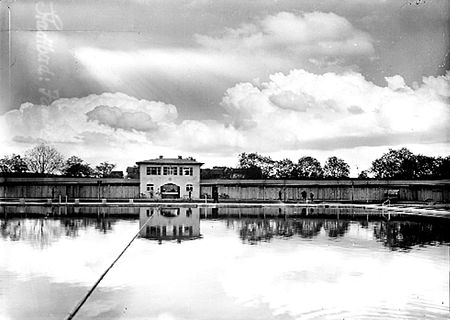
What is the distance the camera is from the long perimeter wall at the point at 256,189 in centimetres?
5572

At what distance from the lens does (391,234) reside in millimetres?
24344

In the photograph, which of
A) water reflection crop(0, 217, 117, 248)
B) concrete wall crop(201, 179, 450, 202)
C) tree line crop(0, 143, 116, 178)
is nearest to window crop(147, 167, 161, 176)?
concrete wall crop(201, 179, 450, 202)

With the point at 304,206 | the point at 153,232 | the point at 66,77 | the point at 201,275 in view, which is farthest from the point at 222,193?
the point at 201,275

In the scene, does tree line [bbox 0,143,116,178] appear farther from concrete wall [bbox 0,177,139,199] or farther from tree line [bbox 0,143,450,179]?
concrete wall [bbox 0,177,139,199]

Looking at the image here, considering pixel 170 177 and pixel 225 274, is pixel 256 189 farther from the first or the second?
pixel 225 274

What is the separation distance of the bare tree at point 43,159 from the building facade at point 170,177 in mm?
Result: 32947

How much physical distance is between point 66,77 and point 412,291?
3597 centimetres

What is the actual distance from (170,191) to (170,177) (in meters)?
4.28

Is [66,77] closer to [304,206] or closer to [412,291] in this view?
[304,206]

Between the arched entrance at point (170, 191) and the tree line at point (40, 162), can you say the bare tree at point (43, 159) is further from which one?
the arched entrance at point (170, 191)

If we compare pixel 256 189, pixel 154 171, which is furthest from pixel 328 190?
pixel 154 171

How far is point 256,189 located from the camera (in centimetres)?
5884

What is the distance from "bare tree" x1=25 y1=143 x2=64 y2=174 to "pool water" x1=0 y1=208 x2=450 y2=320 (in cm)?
6051

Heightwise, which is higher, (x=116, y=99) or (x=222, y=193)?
(x=116, y=99)
